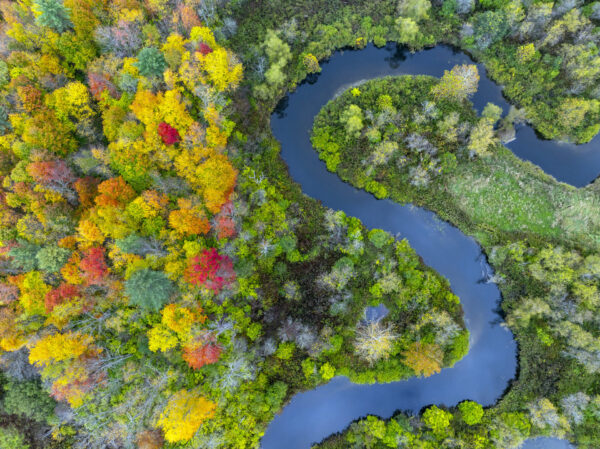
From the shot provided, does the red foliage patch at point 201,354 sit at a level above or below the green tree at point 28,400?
above

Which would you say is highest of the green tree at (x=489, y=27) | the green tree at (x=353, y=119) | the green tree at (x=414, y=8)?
the green tree at (x=414, y=8)

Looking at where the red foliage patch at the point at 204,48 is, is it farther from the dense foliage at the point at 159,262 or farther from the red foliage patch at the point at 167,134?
the red foliage patch at the point at 167,134

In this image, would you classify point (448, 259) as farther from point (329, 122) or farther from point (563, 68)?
point (563, 68)

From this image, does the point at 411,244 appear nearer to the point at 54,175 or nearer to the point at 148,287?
the point at 148,287

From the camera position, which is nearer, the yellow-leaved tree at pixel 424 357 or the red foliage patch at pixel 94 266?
the red foliage patch at pixel 94 266

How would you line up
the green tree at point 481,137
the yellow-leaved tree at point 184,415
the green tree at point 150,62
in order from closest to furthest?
the yellow-leaved tree at point 184,415
the green tree at point 150,62
the green tree at point 481,137

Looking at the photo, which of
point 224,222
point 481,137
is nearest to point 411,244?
point 481,137

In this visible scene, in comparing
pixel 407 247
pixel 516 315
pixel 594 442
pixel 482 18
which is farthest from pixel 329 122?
pixel 594 442

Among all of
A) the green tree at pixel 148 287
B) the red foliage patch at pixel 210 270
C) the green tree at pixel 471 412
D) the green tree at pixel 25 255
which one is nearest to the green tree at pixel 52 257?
the green tree at pixel 25 255
